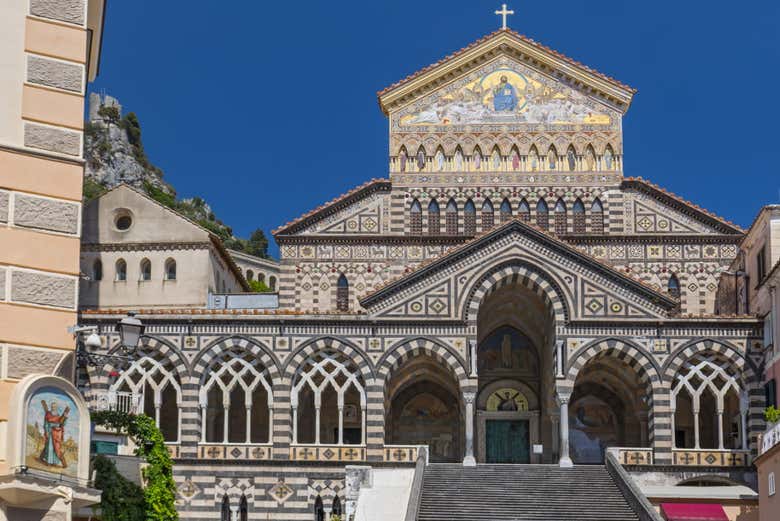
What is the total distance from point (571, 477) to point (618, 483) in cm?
186

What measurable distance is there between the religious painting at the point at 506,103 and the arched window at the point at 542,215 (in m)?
3.21

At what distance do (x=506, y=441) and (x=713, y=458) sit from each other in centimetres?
790

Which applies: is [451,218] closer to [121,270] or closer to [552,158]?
[552,158]

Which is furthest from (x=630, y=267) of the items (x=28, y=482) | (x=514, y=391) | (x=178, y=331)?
(x=28, y=482)

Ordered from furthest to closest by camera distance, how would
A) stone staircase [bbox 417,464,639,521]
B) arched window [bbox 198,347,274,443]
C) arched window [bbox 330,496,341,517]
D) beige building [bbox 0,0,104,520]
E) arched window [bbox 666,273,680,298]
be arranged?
1. arched window [bbox 666,273,680,298]
2. arched window [bbox 198,347,274,443]
3. arched window [bbox 330,496,341,517]
4. stone staircase [bbox 417,464,639,521]
5. beige building [bbox 0,0,104,520]

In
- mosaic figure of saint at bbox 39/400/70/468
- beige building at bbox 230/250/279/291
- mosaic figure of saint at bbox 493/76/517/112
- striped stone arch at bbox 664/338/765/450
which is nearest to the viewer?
mosaic figure of saint at bbox 39/400/70/468

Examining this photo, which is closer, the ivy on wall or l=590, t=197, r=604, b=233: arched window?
the ivy on wall

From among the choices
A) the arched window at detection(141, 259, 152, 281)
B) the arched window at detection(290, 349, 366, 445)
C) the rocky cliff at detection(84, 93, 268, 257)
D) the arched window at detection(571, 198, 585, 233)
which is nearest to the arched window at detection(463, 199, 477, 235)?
the arched window at detection(571, 198, 585, 233)

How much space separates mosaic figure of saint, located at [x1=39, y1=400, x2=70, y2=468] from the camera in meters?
15.3

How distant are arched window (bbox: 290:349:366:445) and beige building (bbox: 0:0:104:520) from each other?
86.9 feet

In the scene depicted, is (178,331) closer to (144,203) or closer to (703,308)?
(144,203)

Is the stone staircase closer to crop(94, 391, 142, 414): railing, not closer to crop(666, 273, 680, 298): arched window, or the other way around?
crop(94, 391, 142, 414): railing

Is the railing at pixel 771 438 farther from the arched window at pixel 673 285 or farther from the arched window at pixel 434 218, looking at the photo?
the arched window at pixel 434 218

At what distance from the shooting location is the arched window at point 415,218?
165 ft
